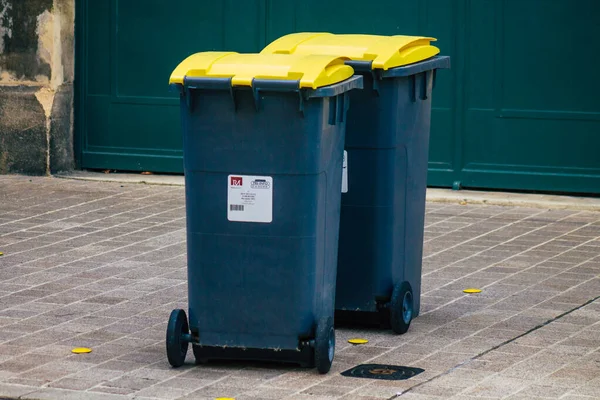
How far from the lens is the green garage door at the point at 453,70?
1071 centimetres

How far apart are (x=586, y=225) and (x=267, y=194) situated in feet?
14.9

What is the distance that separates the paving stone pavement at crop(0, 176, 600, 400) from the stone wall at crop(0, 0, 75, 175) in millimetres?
1172

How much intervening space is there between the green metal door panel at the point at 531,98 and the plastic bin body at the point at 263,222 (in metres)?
5.07

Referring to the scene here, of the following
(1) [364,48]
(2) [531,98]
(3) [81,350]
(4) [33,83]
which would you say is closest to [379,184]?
(1) [364,48]

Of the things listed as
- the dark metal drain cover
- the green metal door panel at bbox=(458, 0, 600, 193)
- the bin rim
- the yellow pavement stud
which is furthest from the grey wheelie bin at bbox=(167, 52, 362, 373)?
the green metal door panel at bbox=(458, 0, 600, 193)

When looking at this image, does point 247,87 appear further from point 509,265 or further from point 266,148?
point 509,265

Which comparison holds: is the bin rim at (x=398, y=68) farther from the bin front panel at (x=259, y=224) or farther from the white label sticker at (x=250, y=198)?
the white label sticker at (x=250, y=198)

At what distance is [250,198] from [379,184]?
0.99 meters

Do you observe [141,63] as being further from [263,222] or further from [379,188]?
[263,222]

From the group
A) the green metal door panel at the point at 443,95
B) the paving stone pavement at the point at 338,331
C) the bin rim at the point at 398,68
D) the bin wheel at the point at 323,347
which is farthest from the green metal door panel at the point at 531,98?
the bin wheel at the point at 323,347

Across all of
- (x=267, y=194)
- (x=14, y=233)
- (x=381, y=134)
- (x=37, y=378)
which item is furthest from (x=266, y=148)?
(x=14, y=233)

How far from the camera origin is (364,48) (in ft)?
21.9

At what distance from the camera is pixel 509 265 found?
8.40m

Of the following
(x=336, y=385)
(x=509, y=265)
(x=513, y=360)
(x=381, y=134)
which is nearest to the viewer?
(x=336, y=385)
